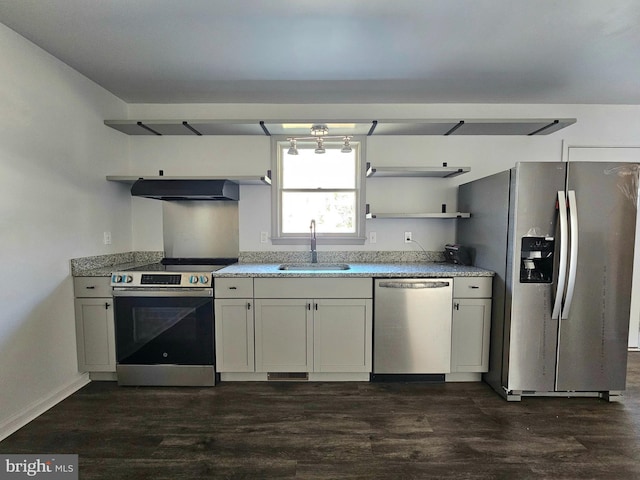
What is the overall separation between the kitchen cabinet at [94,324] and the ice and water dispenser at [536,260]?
3.20 metres

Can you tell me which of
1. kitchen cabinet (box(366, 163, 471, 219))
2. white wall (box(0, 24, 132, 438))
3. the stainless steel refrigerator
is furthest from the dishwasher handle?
white wall (box(0, 24, 132, 438))

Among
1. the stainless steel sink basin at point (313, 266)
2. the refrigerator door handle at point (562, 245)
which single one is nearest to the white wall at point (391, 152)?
the stainless steel sink basin at point (313, 266)

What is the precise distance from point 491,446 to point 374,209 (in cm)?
209

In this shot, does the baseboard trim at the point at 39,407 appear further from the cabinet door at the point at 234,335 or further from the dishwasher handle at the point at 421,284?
the dishwasher handle at the point at 421,284

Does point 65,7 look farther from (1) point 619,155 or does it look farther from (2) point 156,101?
(1) point 619,155

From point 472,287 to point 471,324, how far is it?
31 centimetres

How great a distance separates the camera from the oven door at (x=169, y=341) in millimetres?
2471

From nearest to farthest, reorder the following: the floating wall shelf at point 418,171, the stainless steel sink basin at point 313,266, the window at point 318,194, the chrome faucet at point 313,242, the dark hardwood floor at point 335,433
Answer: the dark hardwood floor at point 335,433
the floating wall shelf at point 418,171
the stainless steel sink basin at point 313,266
the chrome faucet at point 313,242
the window at point 318,194

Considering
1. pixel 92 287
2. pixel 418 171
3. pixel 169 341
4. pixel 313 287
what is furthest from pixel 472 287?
pixel 92 287

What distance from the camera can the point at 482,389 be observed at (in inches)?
98.0

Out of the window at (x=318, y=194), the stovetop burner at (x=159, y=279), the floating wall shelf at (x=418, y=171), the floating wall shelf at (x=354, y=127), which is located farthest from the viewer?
the window at (x=318, y=194)

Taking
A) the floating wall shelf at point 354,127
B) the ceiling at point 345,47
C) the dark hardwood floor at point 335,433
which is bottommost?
the dark hardwood floor at point 335,433

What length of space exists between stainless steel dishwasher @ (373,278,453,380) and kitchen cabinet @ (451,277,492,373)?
2.4 inches

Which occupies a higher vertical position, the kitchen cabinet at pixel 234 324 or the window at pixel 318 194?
the window at pixel 318 194
